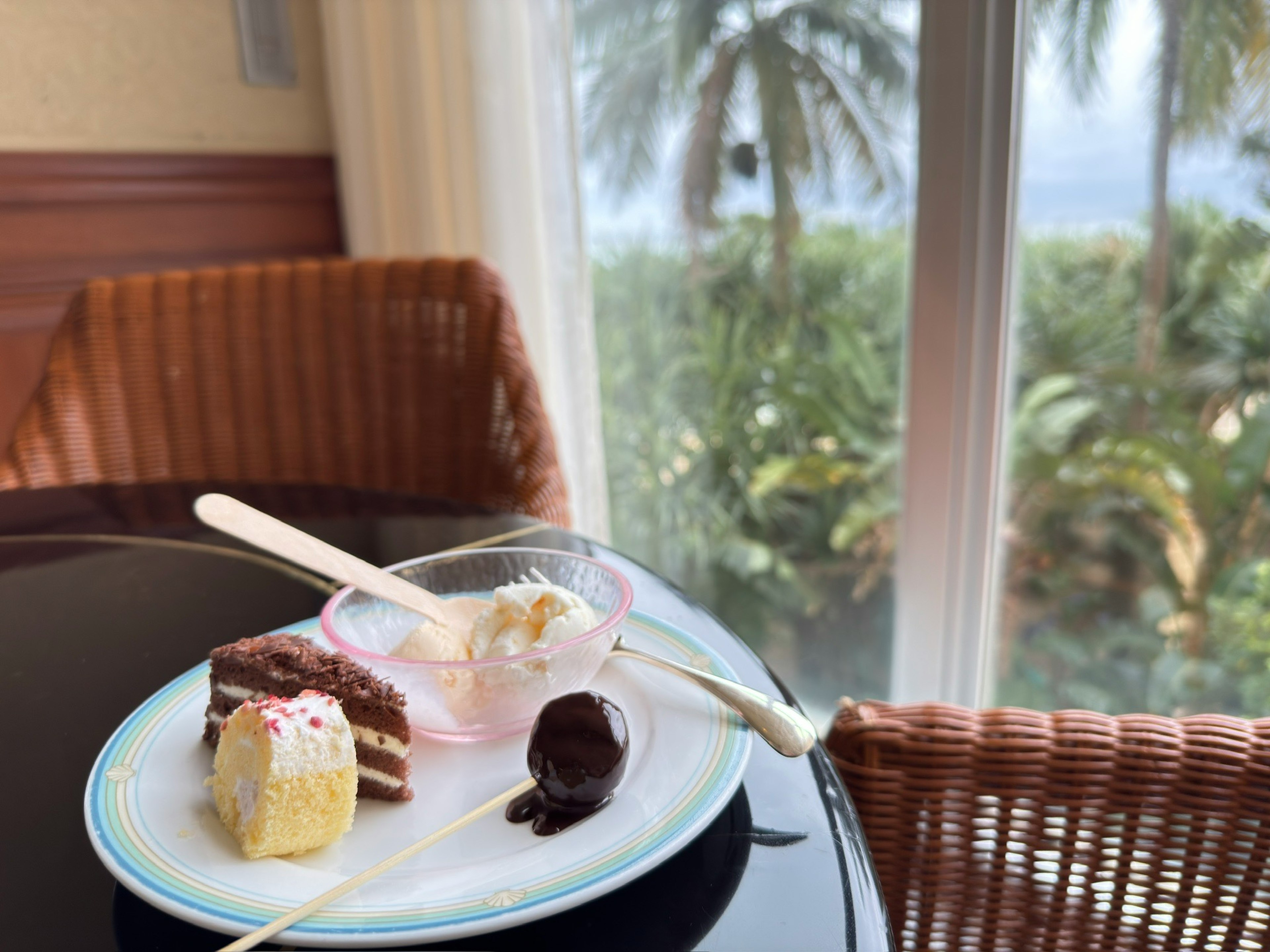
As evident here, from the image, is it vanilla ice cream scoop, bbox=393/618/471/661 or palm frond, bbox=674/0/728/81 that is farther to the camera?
palm frond, bbox=674/0/728/81

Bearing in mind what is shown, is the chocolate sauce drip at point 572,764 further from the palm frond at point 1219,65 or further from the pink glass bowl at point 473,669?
the palm frond at point 1219,65

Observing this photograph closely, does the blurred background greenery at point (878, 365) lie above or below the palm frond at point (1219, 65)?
below

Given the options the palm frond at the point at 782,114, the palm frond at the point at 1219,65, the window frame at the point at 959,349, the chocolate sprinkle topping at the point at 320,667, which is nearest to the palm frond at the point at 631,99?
the palm frond at the point at 782,114

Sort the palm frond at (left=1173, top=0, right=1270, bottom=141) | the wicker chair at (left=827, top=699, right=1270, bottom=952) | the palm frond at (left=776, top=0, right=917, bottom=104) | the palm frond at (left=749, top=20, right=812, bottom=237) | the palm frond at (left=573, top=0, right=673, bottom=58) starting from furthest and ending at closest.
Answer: the palm frond at (left=573, top=0, right=673, bottom=58)
the palm frond at (left=749, top=20, right=812, bottom=237)
the palm frond at (left=776, top=0, right=917, bottom=104)
the palm frond at (left=1173, top=0, right=1270, bottom=141)
the wicker chair at (left=827, top=699, right=1270, bottom=952)

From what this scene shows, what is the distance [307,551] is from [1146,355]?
4.03ft

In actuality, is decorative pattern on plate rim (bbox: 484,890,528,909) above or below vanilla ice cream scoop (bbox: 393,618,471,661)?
below

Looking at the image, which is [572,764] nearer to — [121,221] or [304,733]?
[304,733]

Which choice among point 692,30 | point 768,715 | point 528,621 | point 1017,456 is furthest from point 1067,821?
point 692,30

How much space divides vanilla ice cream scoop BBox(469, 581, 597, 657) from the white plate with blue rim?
5cm

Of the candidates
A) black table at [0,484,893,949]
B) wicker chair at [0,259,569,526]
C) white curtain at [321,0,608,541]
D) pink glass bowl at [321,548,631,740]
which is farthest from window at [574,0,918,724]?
pink glass bowl at [321,548,631,740]

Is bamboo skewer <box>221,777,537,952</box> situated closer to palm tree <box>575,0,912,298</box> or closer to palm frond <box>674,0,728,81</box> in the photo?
palm tree <box>575,0,912,298</box>

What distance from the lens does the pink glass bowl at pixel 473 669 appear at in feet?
1.65

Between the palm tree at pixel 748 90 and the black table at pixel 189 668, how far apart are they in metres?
0.97

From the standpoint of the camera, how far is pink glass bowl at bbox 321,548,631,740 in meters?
0.50
